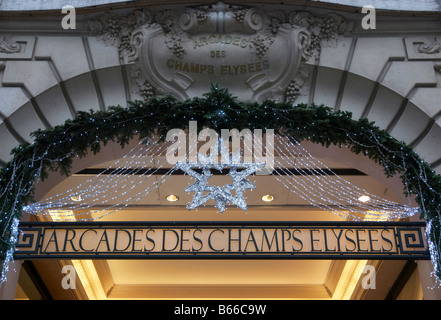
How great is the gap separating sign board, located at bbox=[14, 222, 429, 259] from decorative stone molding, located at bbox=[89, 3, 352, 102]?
7.89ft

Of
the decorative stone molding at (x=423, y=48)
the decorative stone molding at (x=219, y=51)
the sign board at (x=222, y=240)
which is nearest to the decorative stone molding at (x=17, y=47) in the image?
the decorative stone molding at (x=219, y=51)

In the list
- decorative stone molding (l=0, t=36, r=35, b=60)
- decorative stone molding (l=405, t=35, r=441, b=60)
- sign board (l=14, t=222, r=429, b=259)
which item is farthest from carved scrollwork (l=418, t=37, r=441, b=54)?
decorative stone molding (l=0, t=36, r=35, b=60)

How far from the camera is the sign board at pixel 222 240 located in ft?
22.9

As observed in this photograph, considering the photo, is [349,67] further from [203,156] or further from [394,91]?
[203,156]

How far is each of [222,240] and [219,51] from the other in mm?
3130

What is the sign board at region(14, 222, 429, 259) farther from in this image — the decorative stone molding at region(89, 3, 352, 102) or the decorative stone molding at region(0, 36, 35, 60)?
the decorative stone molding at region(0, 36, 35, 60)

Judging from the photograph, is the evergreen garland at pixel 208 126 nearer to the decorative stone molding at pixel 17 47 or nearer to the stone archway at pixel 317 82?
the stone archway at pixel 317 82

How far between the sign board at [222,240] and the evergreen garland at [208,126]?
83 cm

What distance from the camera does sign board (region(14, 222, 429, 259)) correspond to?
6992 mm

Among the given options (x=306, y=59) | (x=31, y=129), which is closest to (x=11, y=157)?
(x=31, y=129)

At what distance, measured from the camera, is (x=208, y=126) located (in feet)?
26.5

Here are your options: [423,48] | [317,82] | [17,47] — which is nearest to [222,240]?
[317,82]

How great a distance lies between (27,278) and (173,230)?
5.63 meters

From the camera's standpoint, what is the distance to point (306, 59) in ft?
28.9
